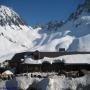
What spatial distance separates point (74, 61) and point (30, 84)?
1650cm

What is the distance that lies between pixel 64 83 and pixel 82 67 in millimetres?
13896

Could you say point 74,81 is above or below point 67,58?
below

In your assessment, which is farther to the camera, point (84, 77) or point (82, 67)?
point (82, 67)

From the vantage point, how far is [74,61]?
75.2 metres

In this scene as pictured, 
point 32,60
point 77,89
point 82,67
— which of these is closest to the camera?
point 77,89

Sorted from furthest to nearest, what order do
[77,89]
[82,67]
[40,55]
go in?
[40,55] → [82,67] → [77,89]

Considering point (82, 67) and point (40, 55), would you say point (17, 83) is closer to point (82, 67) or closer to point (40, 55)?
point (82, 67)

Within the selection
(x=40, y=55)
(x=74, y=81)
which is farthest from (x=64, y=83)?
(x=40, y=55)

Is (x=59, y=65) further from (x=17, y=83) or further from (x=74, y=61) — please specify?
(x=17, y=83)

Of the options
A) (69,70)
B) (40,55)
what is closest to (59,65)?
(69,70)

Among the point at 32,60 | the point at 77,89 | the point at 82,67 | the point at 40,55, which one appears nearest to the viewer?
the point at 77,89

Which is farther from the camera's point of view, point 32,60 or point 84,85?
point 32,60

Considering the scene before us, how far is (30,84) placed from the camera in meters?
61.1

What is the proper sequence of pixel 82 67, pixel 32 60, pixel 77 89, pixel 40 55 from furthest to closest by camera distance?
pixel 40 55 → pixel 32 60 → pixel 82 67 → pixel 77 89
